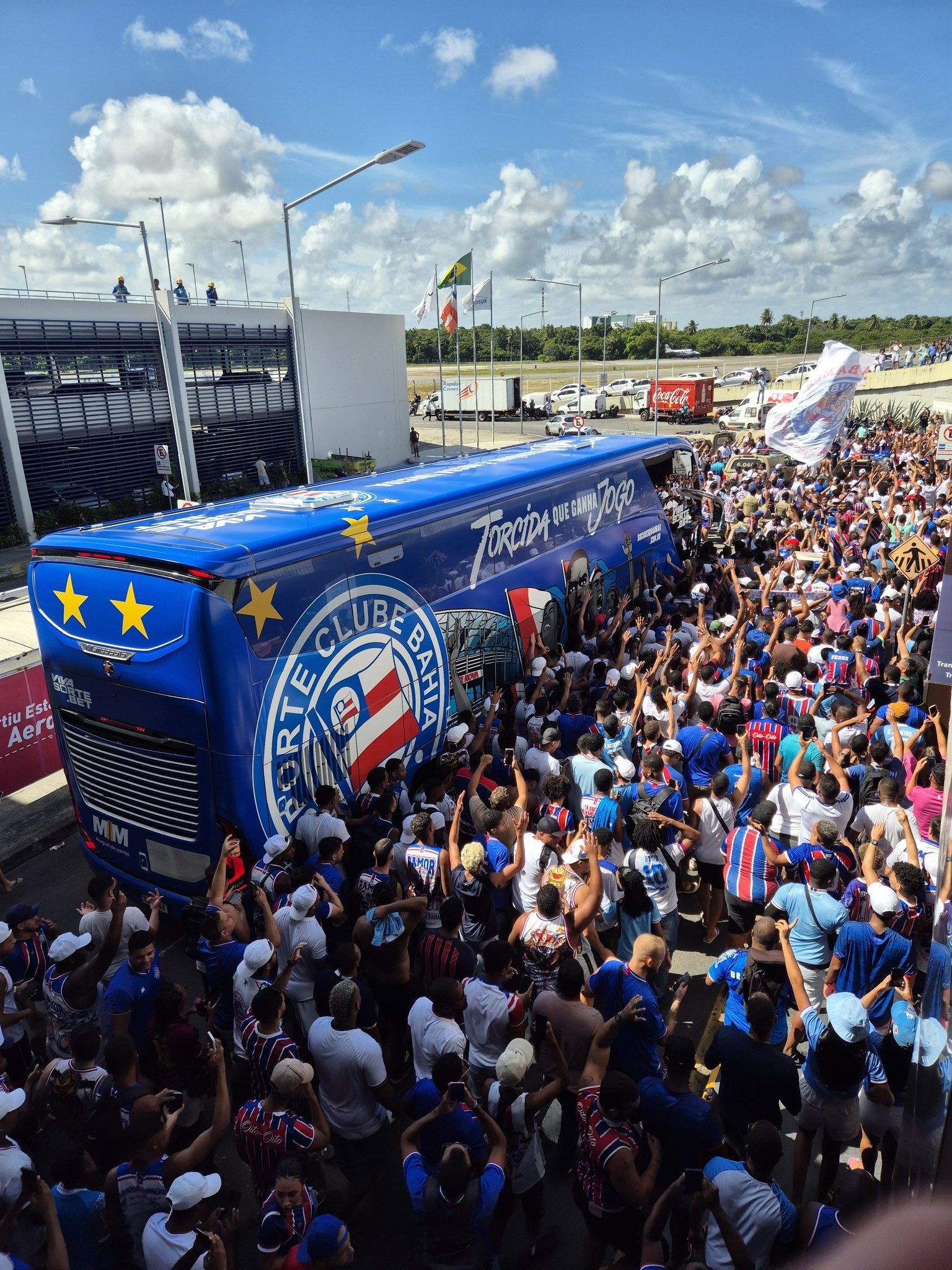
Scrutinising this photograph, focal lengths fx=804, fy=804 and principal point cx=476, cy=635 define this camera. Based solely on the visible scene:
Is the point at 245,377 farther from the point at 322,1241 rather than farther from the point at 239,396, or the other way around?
the point at 322,1241

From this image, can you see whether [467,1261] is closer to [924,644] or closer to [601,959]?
[601,959]

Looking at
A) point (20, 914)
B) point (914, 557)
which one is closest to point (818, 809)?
point (20, 914)

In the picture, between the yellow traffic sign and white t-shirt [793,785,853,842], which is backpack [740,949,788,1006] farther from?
the yellow traffic sign

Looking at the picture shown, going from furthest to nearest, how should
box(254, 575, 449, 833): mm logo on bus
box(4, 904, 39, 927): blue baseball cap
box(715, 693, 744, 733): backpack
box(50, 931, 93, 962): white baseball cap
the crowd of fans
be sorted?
box(715, 693, 744, 733): backpack, box(254, 575, 449, 833): mm logo on bus, box(4, 904, 39, 927): blue baseball cap, box(50, 931, 93, 962): white baseball cap, the crowd of fans

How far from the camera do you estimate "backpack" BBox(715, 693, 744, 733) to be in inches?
277

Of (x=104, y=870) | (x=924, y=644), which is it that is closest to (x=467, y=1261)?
(x=104, y=870)

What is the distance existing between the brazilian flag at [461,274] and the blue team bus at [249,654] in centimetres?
2142

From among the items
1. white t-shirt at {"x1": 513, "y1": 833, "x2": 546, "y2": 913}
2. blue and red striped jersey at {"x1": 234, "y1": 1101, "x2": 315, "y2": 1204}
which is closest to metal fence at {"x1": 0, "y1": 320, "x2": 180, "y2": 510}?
white t-shirt at {"x1": 513, "y1": 833, "x2": 546, "y2": 913}

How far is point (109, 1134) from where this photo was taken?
11.7ft

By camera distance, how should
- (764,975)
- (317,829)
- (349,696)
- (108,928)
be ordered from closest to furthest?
1. (764,975)
2. (108,928)
3. (317,829)
4. (349,696)

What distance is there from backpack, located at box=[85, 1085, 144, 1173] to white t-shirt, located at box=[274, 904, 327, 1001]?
4.23 feet

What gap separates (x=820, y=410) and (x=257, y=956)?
15.6 m

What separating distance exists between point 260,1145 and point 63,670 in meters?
4.01

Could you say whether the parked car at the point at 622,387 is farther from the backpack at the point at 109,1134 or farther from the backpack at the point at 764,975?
the backpack at the point at 109,1134
